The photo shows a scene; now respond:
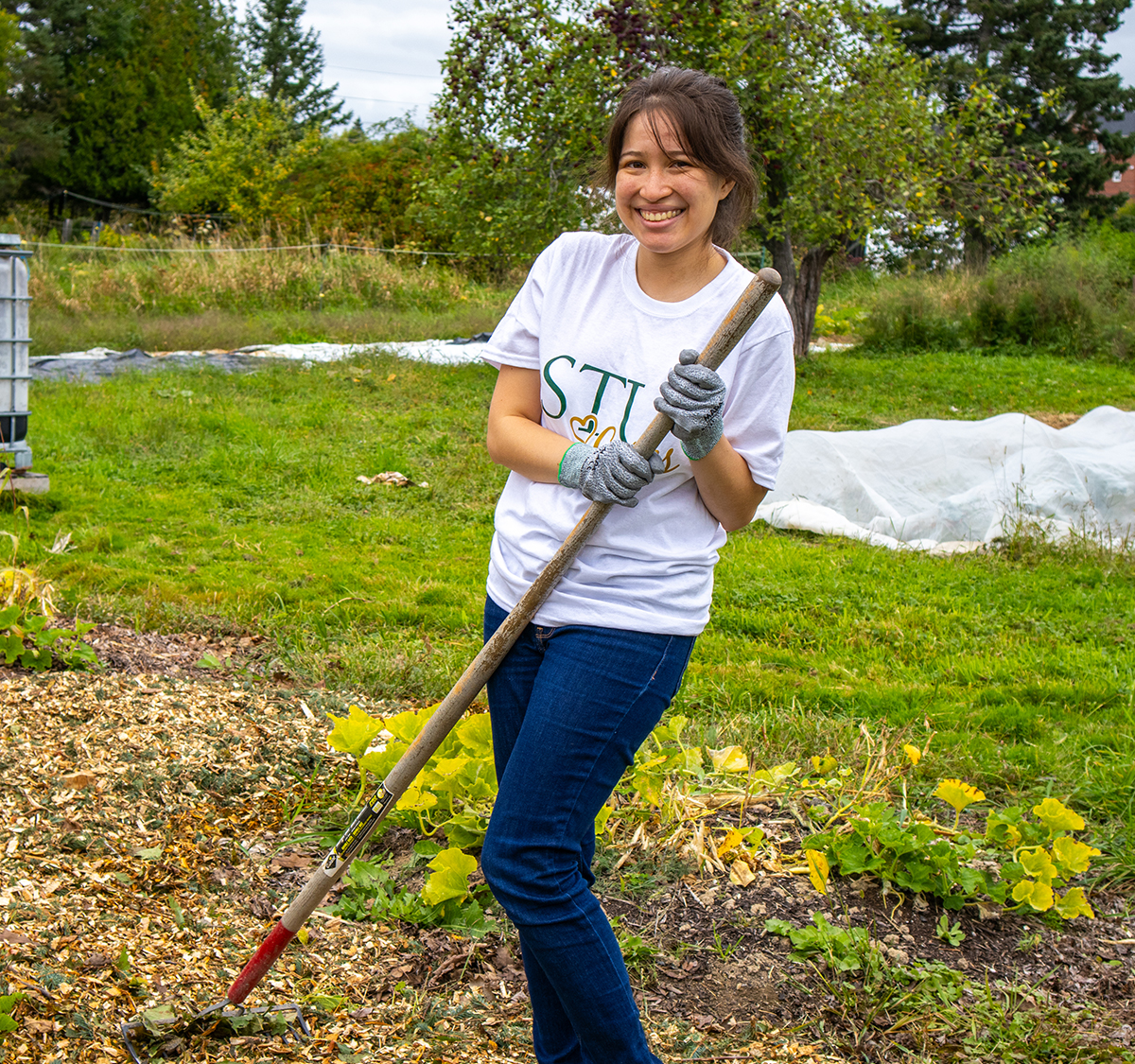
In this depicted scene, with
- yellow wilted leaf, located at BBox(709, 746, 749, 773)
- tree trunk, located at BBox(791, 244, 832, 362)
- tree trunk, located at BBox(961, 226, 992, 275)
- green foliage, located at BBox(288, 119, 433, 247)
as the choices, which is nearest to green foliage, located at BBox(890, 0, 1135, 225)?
tree trunk, located at BBox(961, 226, 992, 275)

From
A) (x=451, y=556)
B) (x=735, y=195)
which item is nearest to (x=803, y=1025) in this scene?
(x=735, y=195)

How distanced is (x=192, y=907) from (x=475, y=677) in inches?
45.9

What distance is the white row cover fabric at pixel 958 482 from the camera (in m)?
6.55

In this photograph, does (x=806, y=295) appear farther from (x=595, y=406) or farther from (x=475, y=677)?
(x=475, y=677)

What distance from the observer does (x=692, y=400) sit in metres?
1.62

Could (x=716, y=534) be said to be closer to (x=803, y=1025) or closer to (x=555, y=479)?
(x=555, y=479)

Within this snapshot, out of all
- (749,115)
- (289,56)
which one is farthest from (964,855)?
(289,56)

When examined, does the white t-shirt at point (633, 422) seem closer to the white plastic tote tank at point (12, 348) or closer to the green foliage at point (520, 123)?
the white plastic tote tank at point (12, 348)

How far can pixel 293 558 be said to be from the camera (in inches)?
219

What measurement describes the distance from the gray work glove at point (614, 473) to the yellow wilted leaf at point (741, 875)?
1.45m

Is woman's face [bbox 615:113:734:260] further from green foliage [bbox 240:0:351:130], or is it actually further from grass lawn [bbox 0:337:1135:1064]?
green foliage [bbox 240:0:351:130]

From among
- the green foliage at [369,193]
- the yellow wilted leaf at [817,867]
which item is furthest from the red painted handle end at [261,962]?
the green foliage at [369,193]

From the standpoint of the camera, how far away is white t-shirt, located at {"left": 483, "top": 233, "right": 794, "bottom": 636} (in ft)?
5.79

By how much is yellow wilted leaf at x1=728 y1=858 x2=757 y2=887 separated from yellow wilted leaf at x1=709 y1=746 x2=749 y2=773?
25cm
